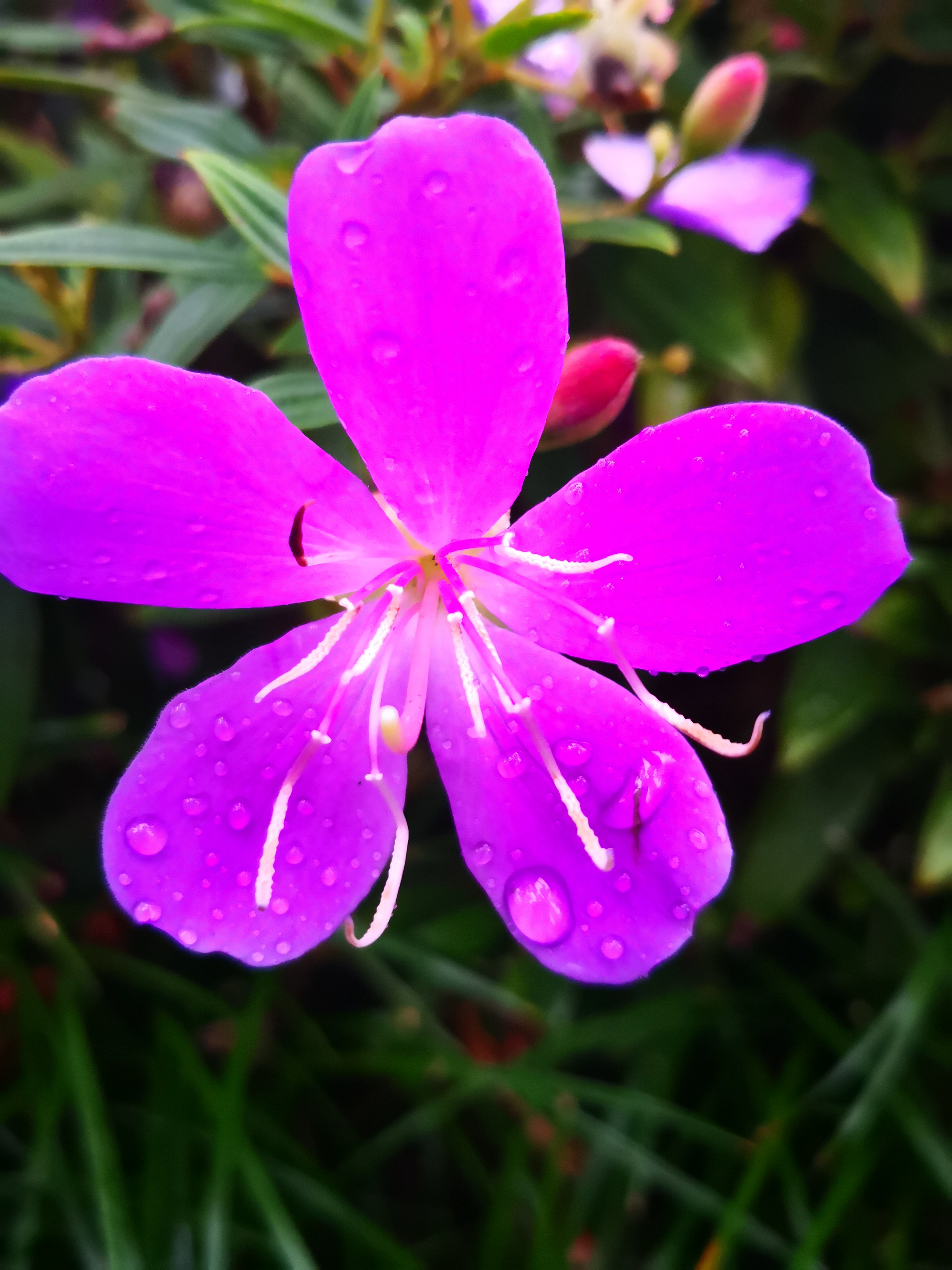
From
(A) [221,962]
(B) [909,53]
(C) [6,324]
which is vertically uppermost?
(B) [909,53]

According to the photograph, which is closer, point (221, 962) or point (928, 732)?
point (928, 732)

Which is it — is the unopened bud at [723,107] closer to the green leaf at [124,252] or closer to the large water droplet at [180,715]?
the green leaf at [124,252]

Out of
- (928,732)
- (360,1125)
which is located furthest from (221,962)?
(928,732)

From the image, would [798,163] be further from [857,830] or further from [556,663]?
[857,830]

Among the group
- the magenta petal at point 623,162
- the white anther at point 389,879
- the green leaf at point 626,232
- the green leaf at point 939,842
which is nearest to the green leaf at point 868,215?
the magenta petal at point 623,162

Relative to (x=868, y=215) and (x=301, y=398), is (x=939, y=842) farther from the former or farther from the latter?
(x=301, y=398)
